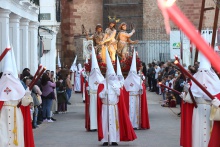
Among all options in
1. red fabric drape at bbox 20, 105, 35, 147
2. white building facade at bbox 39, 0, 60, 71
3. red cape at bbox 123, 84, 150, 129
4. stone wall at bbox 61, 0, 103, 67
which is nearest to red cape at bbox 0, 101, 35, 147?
red fabric drape at bbox 20, 105, 35, 147

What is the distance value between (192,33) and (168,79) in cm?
2432

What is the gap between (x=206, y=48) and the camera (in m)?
4.11

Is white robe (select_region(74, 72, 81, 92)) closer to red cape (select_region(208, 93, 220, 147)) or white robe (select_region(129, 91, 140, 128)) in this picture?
white robe (select_region(129, 91, 140, 128))

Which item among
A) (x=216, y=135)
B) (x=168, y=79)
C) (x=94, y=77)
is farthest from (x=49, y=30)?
(x=216, y=135)

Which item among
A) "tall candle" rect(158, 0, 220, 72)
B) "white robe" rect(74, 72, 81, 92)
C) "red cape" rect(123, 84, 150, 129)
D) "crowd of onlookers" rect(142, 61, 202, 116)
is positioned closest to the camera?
"tall candle" rect(158, 0, 220, 72)

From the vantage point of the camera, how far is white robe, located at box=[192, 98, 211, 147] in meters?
11.2

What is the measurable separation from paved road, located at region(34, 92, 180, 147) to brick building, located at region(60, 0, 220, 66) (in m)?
24.8

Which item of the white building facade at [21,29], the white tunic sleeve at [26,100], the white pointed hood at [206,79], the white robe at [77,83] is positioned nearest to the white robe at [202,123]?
the white pointed hood at [206,79]

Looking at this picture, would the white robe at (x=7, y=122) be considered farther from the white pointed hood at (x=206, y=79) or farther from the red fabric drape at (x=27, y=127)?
the white pointed hood at (x=206, y=79)

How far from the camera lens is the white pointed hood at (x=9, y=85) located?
1138 cm

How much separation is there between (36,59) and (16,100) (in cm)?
1628

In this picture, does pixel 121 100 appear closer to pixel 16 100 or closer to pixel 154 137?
pixel 154 137

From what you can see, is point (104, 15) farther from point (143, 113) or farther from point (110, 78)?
point (110, 78)

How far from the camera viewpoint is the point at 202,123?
36.9 ft
